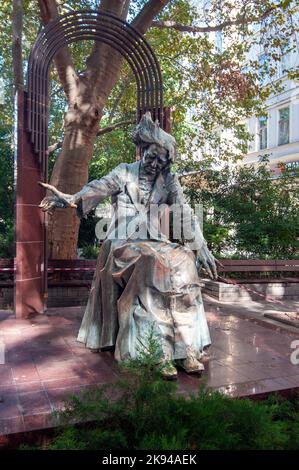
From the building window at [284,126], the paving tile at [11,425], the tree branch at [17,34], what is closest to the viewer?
the paving tile at [11,425]

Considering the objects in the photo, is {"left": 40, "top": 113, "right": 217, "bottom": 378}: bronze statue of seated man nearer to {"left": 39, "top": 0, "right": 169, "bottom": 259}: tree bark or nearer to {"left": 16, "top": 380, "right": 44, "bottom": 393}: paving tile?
{"left": 16, "top": 380, "right": 44, "bottom": 393}: paving tile

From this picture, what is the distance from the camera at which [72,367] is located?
11.6 ft

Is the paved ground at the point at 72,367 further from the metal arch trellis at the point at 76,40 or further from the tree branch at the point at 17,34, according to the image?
the tree branch at the point at 17,34

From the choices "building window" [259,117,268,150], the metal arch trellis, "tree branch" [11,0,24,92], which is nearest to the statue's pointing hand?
the metal arch trellis

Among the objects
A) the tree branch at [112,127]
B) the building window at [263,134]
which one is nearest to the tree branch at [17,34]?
the tree branch at [112,127]

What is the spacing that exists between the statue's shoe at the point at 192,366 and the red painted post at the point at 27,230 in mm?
2794

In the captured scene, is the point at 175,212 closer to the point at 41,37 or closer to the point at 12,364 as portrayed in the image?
the point at 12,364

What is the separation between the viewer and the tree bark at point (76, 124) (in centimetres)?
817

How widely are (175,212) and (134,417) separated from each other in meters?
2.35

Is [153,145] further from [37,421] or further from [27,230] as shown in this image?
[37,421]

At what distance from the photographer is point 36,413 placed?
2.61m

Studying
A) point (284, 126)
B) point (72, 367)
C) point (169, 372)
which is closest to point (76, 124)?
point (72, 367)

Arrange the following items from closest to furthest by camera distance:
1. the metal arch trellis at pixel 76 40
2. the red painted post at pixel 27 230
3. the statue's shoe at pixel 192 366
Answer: the statue's shoe at pixel 192 366 < the red painted post at pixel 27 230 < the metal arch trellis at pixel 76 40

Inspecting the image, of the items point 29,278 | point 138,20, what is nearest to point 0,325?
point 29,278
